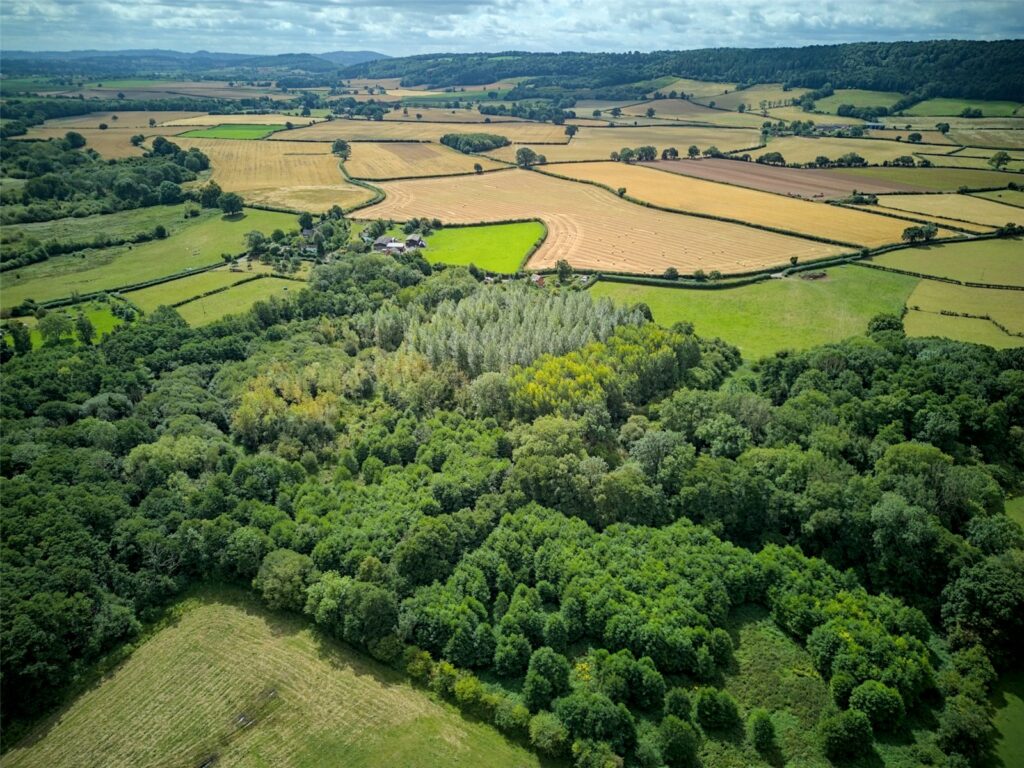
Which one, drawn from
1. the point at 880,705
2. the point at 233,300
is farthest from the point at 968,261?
the point at 233,300

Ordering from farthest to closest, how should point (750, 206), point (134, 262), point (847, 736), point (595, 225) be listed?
1. point (750, 206)
2. point (595, 225)
3. point (134, 262)
4. point (847, 736)

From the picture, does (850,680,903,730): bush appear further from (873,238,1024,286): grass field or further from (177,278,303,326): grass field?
(177,278,303,326): grass field

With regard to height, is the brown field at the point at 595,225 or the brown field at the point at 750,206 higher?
the brown field at the point at 750,206

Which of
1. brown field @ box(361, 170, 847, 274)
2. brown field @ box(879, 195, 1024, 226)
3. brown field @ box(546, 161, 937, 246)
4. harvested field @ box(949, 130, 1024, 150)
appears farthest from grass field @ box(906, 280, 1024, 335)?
harvested field @ box(949, 130, 1024, 150)

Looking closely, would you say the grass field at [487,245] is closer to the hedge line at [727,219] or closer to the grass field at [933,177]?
the hedge line at [727,219]

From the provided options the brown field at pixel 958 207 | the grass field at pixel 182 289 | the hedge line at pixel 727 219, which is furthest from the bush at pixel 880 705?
the brown field at pixel 958 207

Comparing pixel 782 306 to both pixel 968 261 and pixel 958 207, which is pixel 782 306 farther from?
pixel 958 207
